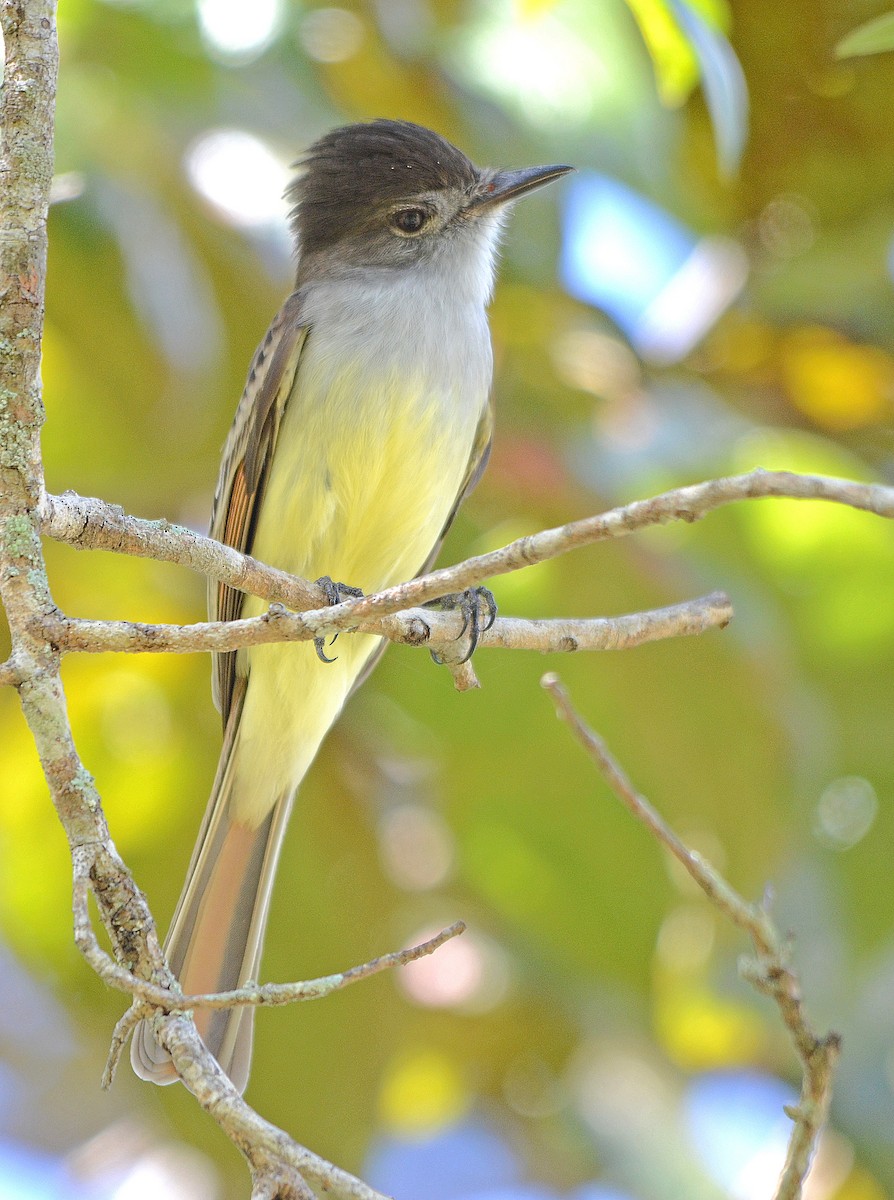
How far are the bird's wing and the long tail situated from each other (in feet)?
1.61

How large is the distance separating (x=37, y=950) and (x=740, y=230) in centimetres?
331

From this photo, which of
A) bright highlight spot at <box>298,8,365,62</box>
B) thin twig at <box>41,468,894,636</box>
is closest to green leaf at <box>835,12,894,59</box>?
thin twig at <box>41,468,894,636</box>

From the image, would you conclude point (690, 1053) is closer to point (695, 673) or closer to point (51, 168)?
point (695, 673)

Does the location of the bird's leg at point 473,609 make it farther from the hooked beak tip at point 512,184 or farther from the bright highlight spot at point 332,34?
the bright highlight spot at point 332,34

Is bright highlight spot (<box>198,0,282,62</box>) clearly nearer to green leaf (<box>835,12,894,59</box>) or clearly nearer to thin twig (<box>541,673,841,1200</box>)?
green leaf (<box>835,12,894,59</box>)

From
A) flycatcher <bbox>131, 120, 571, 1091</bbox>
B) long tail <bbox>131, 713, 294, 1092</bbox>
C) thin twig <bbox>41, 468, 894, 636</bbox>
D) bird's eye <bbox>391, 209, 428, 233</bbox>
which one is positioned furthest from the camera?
bird's eye <bbox>391, 209, 428, 233</bbox>

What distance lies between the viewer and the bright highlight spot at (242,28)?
14.3 ft

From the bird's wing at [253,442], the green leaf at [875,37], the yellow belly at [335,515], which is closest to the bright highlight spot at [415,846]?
the yellow belly at [335,515]

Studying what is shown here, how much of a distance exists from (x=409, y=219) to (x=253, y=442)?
0.85 m

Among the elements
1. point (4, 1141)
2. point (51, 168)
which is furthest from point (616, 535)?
point (4, 1141)

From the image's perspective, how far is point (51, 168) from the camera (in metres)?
1.86

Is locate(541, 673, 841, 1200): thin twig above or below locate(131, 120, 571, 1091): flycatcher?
below

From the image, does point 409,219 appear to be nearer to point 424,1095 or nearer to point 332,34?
point 332,34

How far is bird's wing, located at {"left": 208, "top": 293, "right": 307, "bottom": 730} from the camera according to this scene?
359 cm
